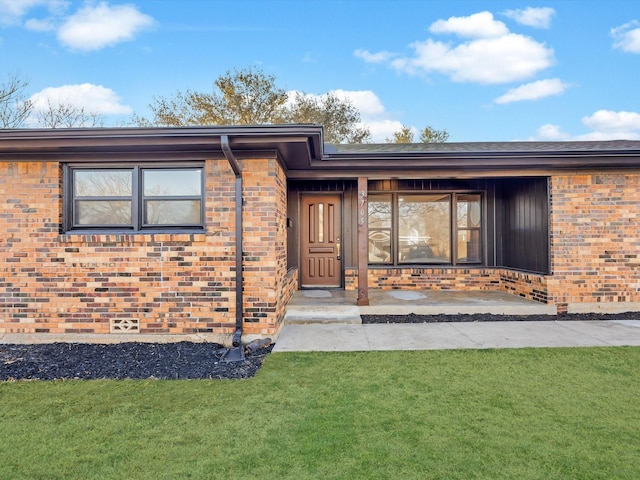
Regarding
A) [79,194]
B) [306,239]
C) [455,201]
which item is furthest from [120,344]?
[455,201]

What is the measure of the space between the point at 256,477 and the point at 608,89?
886 inches

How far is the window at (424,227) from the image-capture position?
309 inches

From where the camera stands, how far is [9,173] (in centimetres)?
465

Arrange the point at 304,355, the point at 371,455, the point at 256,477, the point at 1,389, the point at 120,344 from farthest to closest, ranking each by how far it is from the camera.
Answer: the point at 120,344
the point at 304,355
the point at 1,389
the point at 371,455
the point at 256,477

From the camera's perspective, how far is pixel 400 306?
5957 mm

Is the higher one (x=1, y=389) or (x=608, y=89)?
(x=608, y=89)

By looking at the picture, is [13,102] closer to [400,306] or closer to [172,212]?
[172,212]

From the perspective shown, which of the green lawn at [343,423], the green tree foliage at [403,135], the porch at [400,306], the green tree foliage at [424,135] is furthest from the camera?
the green tree foliage at [424,135]

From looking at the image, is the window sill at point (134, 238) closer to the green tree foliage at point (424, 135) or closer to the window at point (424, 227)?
the window at point (424, 227)

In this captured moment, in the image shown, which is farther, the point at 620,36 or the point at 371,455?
the point at 620,36

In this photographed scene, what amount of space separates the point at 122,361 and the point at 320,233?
477 centimetres

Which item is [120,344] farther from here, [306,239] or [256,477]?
[306,239]

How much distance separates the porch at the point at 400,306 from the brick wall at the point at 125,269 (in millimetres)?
1164

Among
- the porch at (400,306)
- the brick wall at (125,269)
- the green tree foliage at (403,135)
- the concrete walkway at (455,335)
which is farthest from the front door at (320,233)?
the green tree foliage at (403,135)
